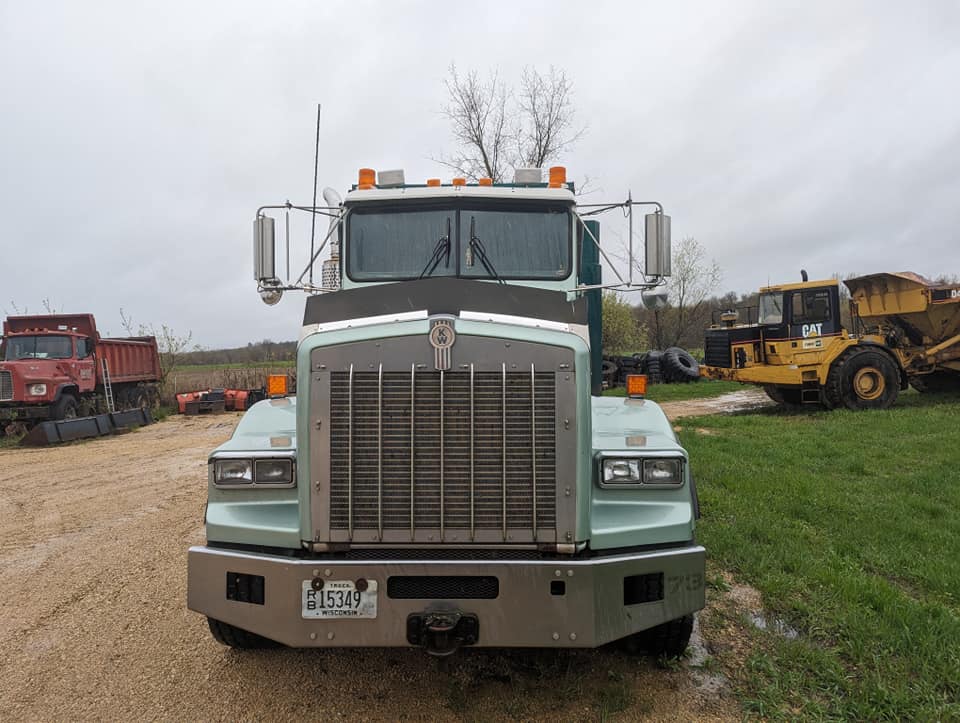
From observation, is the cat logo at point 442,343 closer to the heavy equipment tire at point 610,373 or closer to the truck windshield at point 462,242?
the truck windshield at point 462,242

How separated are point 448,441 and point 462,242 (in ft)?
7.02

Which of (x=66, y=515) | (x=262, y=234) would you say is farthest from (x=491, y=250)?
(x=66, y=515)

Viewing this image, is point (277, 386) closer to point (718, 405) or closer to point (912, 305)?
point (912, 305)

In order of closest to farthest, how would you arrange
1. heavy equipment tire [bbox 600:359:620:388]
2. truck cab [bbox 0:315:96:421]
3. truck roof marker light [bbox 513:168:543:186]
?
1. truck roof marker light [bbox 513:168:543:186]
2. truck cab [bbox 0:315:96:421]
3. heavy equipment tire [bbox 600:359:620:388]

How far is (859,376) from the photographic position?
13.1 m

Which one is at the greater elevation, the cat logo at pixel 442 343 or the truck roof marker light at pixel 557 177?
the truck roof marker light at pixel 557 177

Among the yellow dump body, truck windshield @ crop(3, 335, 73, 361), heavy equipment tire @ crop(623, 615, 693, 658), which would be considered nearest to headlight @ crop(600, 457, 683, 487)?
heavy equipment tire @ crop(623, 615, 693, 658)

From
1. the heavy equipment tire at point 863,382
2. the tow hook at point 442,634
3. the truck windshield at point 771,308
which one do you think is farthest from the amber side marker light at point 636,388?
the heavy equipment tire at point 863,382

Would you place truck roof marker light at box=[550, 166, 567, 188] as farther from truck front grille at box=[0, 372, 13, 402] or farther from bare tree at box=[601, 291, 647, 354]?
bare tree at box=[601, 291, 647, 354]

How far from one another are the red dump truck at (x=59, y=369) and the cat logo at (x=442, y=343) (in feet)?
47.9

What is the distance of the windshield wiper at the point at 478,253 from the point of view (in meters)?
4.26

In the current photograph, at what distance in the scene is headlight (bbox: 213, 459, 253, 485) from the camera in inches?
113

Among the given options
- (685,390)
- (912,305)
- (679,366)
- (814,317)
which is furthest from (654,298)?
(679,366)

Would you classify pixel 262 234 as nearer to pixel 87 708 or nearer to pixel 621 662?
pixel 87 708
